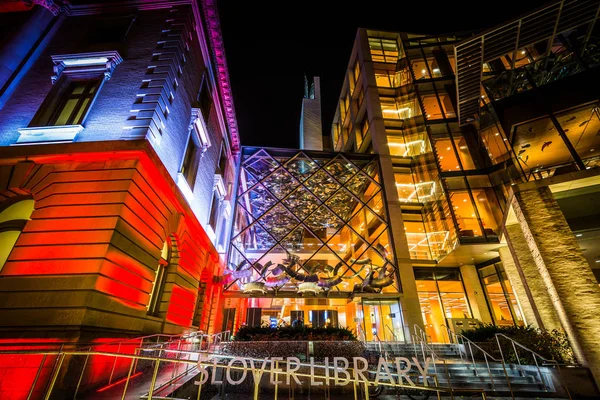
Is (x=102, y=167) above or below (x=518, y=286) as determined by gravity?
above

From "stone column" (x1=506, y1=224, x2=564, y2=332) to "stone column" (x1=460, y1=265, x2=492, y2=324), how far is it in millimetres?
5899

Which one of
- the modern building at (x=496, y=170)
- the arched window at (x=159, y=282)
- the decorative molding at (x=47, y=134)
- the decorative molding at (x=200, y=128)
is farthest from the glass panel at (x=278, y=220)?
the decorative molding at (x=47, y=134)

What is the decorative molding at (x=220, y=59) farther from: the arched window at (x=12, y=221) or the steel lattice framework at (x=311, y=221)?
the arched window at (x=12, y=221)

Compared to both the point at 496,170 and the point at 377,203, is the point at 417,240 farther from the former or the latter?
the point at 496,170

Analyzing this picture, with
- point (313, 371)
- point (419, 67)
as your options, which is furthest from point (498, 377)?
point (419, 67)

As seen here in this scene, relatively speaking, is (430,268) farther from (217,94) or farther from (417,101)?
(217,94)

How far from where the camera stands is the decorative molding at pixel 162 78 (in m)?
8.89

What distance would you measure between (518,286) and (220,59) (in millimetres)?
21006

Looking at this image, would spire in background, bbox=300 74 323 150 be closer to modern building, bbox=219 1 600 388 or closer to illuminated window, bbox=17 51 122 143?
modern building, bbox=219 1 600 388

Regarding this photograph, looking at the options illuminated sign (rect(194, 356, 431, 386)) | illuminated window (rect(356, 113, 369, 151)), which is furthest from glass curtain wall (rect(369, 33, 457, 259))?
illuminated sign (rect(194, 356, 431, 386))

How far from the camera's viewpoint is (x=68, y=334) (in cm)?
585

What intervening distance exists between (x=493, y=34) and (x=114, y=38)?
62.7 ft

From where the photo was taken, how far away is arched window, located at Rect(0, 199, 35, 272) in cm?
845

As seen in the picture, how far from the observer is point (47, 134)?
8.59m
